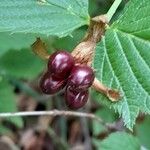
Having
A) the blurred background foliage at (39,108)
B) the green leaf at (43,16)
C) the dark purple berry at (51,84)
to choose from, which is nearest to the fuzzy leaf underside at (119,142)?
the blurred background foliage at (39,108)

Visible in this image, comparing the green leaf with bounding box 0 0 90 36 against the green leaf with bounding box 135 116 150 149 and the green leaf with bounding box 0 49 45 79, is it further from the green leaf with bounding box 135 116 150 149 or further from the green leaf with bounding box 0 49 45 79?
the green leaf with bounding box 0 49 45 79

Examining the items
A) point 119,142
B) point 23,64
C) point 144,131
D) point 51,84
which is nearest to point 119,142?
point 119,142

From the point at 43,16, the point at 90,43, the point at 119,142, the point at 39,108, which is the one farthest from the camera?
the point at 39,108

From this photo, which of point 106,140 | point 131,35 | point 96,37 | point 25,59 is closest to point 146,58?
point 131,35

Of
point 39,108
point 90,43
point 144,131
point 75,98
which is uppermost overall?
point 90,43

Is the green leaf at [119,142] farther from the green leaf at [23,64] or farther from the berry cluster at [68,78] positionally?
the green leaf at [23,64]

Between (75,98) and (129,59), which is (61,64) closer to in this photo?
(75,98)

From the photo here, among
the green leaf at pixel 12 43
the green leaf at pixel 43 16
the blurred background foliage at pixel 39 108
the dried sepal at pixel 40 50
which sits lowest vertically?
the blurred background foliage at pixel 39 108

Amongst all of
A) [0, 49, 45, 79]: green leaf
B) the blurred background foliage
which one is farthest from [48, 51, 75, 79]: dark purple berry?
[0, 49, 45, 79]: green leaf
